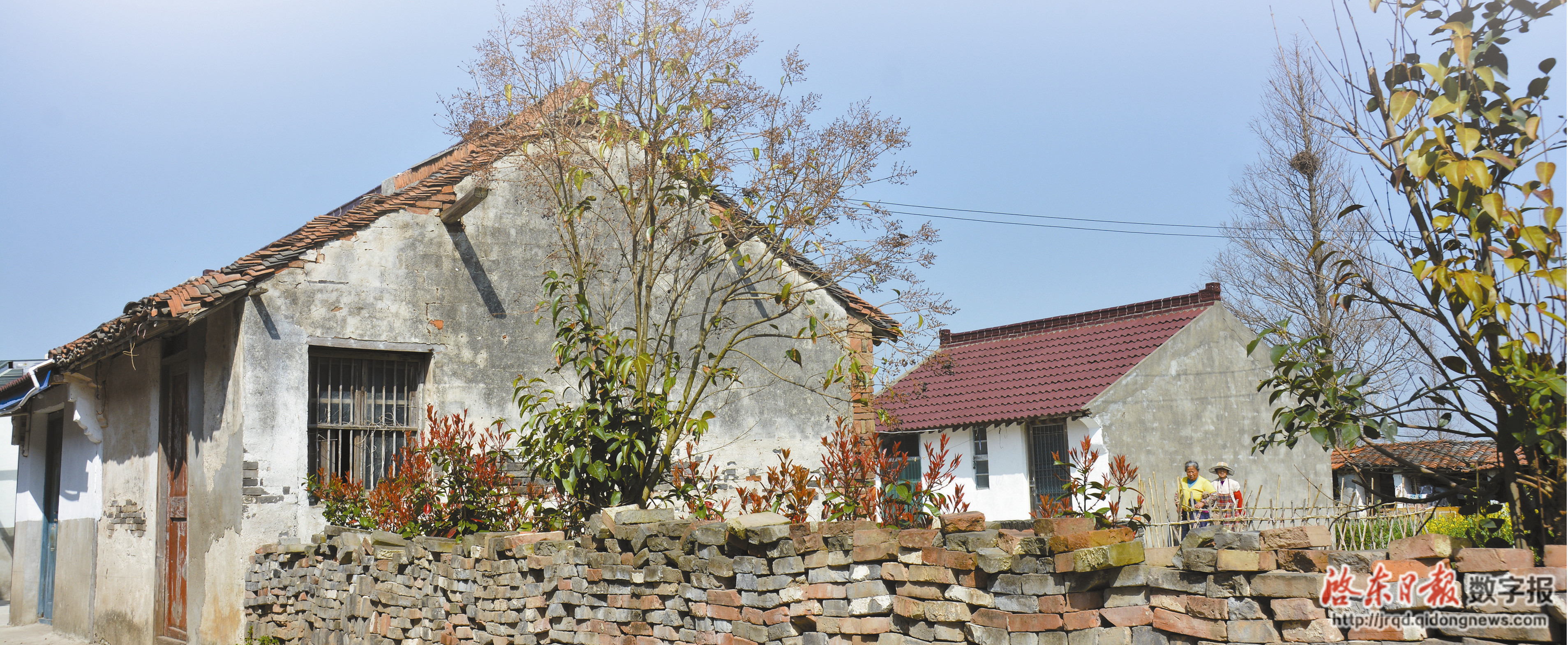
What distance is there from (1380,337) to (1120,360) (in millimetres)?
4867

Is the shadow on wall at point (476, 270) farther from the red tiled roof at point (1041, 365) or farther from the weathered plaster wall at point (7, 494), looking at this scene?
the weathered plaster wall at point (7, 494)

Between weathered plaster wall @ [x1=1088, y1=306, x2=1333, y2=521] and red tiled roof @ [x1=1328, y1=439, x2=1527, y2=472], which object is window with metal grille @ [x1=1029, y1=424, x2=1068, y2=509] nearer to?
weathered plaster wall @ [x1=1088, y1=306, x2=1333, y2=521]

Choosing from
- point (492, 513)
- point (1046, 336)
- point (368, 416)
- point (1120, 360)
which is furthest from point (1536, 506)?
point (1046, 336)

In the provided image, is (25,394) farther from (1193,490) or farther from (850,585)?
(1193,490)

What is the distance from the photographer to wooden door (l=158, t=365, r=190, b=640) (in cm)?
1013

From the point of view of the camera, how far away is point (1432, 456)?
736 inches

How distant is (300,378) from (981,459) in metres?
12.2

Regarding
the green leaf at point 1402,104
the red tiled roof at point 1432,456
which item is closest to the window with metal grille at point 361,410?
the red tiled roof at point 1432,456

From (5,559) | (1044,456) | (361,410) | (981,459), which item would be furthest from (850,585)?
(5,559)

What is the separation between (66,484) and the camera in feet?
44.9

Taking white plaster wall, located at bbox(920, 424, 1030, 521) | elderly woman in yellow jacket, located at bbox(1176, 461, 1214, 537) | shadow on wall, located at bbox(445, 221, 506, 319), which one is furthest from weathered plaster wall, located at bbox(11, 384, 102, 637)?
white plaster wall, located at bbox(920, 424, 1030, 521)

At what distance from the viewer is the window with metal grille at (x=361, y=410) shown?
989 centimetres

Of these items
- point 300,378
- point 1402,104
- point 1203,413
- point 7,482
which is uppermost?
point 1402,104

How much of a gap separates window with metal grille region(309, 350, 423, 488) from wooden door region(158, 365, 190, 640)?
1.28 metres
